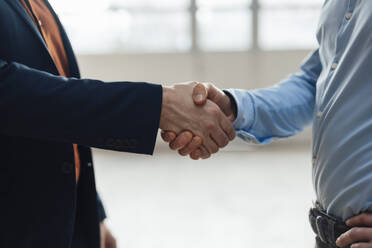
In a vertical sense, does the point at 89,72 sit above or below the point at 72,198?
below

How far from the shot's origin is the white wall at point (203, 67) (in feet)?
17.8

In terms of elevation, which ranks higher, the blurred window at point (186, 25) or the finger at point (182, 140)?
the finger at point (182, 140)

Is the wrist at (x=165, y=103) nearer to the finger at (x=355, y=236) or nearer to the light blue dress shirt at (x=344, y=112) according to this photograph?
the light blue dress shirt at (x=344, y=112)

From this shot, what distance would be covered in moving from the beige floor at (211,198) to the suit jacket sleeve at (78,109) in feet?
6.78

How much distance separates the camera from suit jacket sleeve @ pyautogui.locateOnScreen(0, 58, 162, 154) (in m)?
1.11

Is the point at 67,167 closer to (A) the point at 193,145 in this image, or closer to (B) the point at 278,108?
(A) the point at 193,145

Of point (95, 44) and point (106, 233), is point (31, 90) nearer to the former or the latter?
point (106, 233)

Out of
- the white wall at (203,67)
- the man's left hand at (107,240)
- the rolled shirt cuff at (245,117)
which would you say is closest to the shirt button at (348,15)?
the rolled shirt cuff at (245,117)

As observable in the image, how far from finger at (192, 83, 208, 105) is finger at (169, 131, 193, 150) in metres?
0.10

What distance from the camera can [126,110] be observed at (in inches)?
46.5

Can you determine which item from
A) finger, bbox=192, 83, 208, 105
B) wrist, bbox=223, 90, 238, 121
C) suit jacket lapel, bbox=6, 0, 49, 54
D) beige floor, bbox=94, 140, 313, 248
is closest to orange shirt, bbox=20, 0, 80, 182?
suit jacket lapel, bbox=6, 0, 49, 54

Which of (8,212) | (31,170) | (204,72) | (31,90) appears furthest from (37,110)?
(204,72)

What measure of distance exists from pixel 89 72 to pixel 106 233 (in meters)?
4.12

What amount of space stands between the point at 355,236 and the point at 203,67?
14.7 ft
